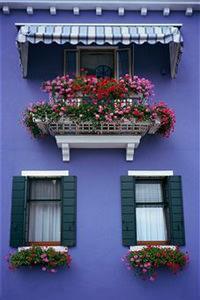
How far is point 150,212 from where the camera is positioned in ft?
31.6

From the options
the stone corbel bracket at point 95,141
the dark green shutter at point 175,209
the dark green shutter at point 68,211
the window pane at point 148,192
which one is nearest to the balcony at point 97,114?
the stone corbel bracket at point 95,141

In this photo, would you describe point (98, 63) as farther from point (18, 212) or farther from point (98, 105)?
point (18, 212)

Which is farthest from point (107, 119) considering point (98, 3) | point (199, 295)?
point (199, 295)

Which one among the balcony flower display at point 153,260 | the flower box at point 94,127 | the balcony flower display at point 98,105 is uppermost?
the balcony flower display at point 98,105

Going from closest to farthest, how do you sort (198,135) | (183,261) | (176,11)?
(183,261)
(198,135)
(176,11)

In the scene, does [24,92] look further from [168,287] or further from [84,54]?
[168,287]

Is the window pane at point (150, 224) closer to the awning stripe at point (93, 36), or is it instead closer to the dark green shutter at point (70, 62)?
the dark green shutter at point (70, 62)

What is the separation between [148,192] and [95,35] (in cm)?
334

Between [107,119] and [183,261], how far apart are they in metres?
3.02

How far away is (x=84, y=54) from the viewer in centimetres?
1044

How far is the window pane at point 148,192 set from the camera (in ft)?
31.9

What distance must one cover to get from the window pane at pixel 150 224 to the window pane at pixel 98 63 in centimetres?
303

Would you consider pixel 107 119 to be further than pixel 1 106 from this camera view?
No

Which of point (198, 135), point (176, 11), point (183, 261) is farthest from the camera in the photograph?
point (176, 11)
